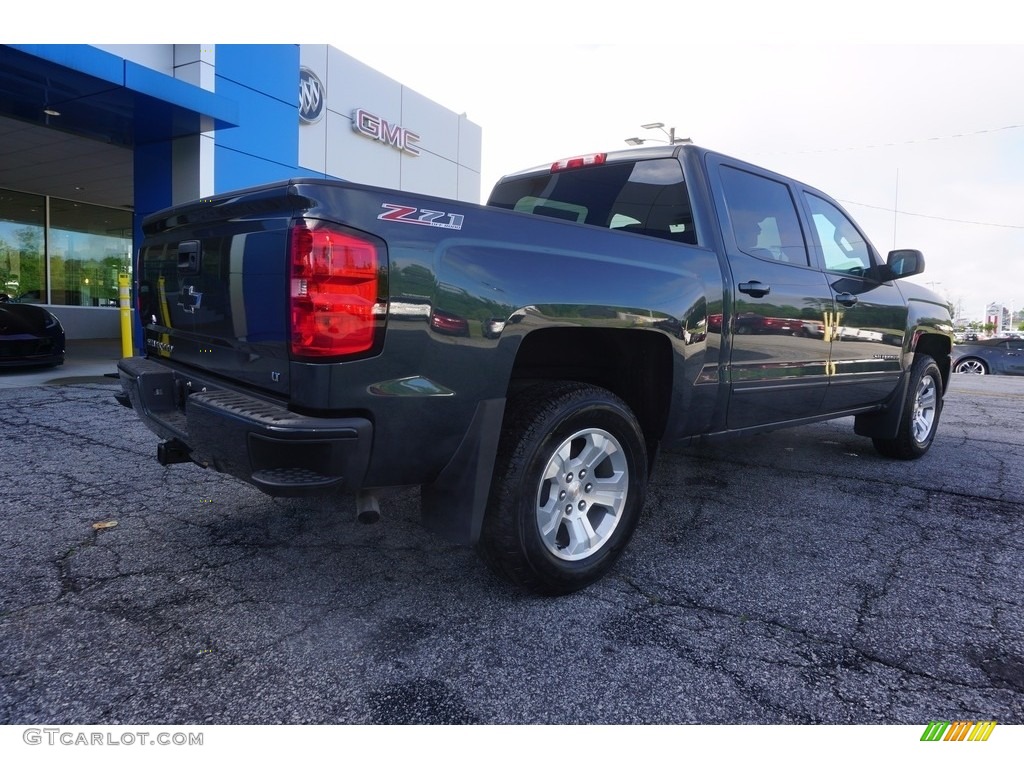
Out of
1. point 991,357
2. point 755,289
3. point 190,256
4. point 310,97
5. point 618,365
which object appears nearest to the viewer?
point 190,256

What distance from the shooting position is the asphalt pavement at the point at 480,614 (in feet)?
6.68

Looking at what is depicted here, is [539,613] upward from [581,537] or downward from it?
downward

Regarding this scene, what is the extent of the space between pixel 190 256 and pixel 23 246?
15942 mm

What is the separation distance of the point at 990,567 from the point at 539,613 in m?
2.20

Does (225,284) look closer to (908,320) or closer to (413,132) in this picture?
(908,320)

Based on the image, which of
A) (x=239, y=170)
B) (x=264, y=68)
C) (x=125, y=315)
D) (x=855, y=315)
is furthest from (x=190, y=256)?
(x=264, y=68)

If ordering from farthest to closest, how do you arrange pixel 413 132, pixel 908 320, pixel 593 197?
pixel 413 132, pixel 908 320, pixel 593 197

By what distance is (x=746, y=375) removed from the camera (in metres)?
3.48

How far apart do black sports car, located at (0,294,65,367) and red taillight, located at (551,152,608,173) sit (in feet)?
26.5

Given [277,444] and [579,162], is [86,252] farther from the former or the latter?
[277,444]

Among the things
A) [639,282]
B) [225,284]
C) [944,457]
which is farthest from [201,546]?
[944,457]

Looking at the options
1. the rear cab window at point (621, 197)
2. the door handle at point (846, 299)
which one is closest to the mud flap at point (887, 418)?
the door handle at point (846, 299)

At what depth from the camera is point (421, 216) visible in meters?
2.21

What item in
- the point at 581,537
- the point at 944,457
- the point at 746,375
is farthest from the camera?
the point at 944,457
